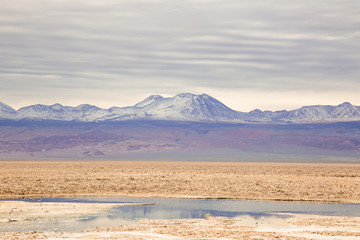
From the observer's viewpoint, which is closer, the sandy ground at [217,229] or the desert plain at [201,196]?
the sandy ground at [217,229]

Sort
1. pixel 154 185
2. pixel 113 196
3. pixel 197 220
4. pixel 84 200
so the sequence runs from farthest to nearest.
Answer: pixel 154 185 < pixel 113 196 < pixel 84 200 < pixel 197 220

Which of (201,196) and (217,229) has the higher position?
(217,229)

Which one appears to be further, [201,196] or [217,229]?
[201,196]

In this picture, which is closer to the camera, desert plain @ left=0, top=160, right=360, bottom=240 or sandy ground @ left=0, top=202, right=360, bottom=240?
sandy ground @ left=0, top=202, right=360, bottom=240

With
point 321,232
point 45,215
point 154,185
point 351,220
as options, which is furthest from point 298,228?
point 154,185

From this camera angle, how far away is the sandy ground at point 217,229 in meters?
25.7

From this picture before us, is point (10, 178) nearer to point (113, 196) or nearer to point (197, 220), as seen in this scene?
point (113, 196)

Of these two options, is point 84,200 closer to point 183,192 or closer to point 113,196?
point 113,196

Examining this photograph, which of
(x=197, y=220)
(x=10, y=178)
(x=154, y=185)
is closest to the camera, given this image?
(x=197, y=220)

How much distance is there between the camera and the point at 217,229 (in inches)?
1094

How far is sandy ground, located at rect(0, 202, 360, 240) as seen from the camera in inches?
1013

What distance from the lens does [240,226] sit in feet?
94.6

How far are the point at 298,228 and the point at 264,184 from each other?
79.8 feet

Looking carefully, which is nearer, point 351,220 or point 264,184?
point 351,220
